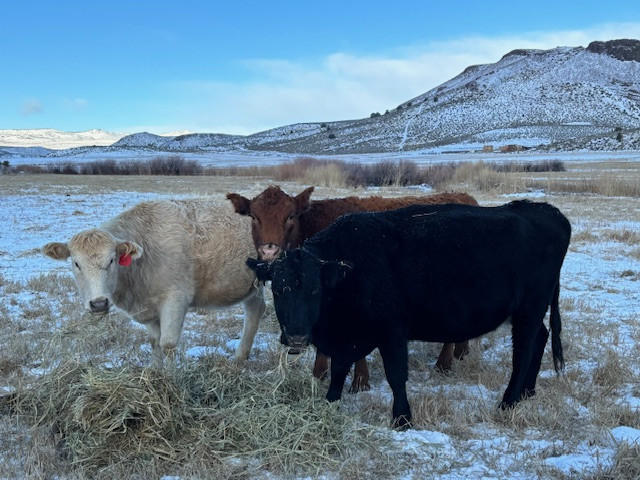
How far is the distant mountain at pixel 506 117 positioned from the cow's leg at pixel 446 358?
60.1 meters

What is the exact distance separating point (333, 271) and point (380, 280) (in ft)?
1.43

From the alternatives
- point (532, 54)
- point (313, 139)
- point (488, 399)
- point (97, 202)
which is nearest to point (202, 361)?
point (488, 399)

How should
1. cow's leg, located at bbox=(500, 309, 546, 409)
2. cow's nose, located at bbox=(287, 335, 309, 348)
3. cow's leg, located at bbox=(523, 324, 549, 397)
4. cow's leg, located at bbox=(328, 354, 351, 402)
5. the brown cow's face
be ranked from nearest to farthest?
cow's nose, located at bbox=(287, 335, 309, 348), cow's leg, located at bbox=(328, 354, 351, 402), cow's leg, located at bbox=(500, 309, 546, 409), cow's leg, located at bbox=(523, 324, 549, 397), the brown cow's face

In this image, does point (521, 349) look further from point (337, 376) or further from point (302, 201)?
point (302, 201)

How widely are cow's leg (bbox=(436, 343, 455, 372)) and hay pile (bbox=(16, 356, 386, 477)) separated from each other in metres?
1.78

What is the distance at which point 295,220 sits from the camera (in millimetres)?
6750

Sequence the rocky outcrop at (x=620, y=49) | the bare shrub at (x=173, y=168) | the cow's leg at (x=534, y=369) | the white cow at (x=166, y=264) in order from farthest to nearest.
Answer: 1. the rocky outcrop at (x=620, y=49)
2. the bare shrub at (x=173, y=168)
3. the cow's leg at (x=534, y=369)
4. the white cow at (x=166, y=264)

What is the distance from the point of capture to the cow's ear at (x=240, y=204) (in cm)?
662

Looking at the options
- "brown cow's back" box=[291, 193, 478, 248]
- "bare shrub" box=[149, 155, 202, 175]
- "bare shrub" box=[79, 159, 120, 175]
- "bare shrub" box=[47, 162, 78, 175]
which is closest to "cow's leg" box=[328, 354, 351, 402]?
"brown cow's back" box=[291, 193, 478, 248]

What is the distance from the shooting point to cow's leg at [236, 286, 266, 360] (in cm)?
663

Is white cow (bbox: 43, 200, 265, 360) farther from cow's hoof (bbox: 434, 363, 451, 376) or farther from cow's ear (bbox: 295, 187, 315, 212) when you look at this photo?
cow's hoof (bbox: 434, 363, 451, 376)

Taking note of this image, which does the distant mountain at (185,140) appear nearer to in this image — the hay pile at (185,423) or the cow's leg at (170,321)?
the cow's leg at (170,321)

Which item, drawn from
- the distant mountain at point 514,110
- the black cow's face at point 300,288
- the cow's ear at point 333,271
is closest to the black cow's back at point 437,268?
the cow's ear at point 333,271

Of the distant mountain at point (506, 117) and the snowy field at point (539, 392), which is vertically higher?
the distant mountain at point (506, 117)
